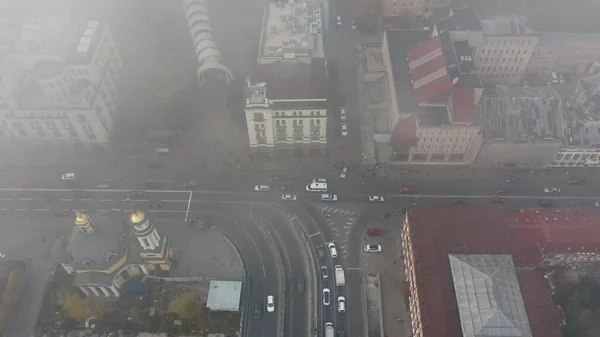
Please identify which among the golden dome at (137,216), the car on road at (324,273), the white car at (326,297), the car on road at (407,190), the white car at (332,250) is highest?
the car on road at (407,190)

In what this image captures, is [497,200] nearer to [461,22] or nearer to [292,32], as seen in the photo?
[461,22]

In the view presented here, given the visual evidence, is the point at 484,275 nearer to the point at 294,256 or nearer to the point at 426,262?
the point at 426,262

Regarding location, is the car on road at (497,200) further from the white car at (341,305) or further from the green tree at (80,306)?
the green tree at (80,306)

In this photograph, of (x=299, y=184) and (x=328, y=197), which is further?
(x=299, y=184)

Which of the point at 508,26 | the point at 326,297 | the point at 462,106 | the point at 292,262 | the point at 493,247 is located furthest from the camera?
the point at 508,26

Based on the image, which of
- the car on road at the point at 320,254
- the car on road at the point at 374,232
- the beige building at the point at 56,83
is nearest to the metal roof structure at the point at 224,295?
the car on road at the point at 320,254

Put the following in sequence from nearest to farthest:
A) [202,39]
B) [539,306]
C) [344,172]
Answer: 1. [539,306]
2. [344,172]
3. [202,39]

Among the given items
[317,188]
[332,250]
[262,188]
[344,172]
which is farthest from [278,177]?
[332,250]

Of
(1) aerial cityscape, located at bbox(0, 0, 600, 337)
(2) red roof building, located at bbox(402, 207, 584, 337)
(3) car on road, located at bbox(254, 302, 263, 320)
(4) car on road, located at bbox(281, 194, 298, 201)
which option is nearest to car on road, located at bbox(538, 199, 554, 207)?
(1) aerial cityscape, located at bbox(0, 0, 600, 337)
